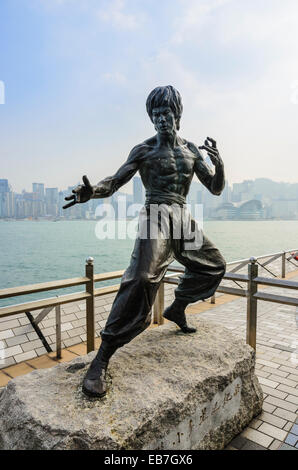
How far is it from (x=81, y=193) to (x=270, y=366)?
9.76ft

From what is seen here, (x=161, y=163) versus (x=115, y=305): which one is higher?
(x=161, y=163)

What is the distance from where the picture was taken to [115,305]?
7.42 ft

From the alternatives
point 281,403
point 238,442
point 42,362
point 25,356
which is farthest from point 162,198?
point 25,356

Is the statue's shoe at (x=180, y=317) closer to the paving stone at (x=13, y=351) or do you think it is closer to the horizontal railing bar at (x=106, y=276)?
the horizontal railing bar at (x=106, y=276)

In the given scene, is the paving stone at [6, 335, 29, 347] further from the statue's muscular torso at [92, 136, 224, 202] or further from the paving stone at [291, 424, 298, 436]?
the paving stone at [291, 424, 298, 436]

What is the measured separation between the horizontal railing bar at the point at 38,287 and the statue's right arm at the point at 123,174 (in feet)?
4.19

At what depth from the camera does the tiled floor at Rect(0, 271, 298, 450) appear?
2.48 meters

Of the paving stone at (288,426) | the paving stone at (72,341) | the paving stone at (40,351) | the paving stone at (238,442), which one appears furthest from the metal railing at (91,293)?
the paving stone at (238,442)

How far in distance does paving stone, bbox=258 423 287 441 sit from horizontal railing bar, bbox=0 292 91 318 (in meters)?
2.12

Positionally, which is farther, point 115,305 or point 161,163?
point 161,163
